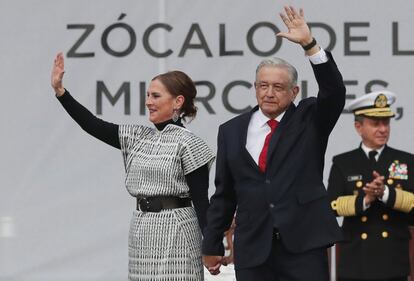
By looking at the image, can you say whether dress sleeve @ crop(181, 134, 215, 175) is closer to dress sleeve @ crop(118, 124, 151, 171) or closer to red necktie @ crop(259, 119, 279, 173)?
dress sleeve @ crop(118, 124, 151, 171)

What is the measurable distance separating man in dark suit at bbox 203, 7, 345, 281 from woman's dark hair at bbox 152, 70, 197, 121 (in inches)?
20.9

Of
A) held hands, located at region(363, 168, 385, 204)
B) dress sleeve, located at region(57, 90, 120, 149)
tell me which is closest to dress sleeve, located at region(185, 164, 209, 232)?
dress sleeve, located at region(57, 90, 120, 149)

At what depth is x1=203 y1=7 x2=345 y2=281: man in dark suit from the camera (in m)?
5.27

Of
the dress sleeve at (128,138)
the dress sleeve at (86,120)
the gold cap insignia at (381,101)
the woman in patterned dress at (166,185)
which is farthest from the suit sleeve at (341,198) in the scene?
the dress sleeve at (86,120)

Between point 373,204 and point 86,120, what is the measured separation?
1.57 metres

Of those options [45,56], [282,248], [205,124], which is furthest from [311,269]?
[45,56]

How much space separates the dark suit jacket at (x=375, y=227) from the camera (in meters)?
6.48

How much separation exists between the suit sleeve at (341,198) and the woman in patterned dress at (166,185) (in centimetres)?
89

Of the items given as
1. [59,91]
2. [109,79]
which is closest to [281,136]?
[59,91]

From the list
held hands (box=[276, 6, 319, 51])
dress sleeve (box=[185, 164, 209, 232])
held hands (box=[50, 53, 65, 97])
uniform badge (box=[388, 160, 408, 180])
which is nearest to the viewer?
held hands (box=[276, 6, 319, 51])

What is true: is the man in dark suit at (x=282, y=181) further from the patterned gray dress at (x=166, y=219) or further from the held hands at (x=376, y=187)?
the held hands at (x=376, y=187)

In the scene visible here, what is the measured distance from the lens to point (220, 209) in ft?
Result: 18.2

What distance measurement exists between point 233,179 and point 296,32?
0.75 metres

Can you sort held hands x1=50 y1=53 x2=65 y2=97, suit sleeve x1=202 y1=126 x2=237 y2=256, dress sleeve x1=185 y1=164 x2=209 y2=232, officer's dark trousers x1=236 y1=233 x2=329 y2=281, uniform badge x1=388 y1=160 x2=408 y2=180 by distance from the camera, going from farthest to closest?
uniform badge x1=388 y1=160 x2=408 y2=180 → held hands x1=50 y1=53 x2=65 y2=97 → dress sleeve x1=185 y1=164 x2=209 y2=232 → suit sleeve x1=202 y1=126 x2=237 y2=256 → officer's dark trousers x1=236 y1=233 x2=329 y2=281
